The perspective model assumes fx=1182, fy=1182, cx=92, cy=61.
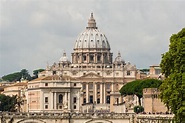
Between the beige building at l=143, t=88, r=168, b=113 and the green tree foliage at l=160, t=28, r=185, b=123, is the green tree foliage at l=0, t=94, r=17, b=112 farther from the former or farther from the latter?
the green tree foliage at l=160, t=28, r=185, b=123

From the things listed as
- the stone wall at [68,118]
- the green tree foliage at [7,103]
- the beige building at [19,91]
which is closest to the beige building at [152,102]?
the stone wall at [68,118]

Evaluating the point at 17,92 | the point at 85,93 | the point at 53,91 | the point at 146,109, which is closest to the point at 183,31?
the point at 146,109

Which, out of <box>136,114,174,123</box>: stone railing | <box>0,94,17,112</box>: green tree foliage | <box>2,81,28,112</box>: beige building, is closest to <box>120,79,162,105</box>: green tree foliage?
<box>0,94,17,112</box>: green tree foliage

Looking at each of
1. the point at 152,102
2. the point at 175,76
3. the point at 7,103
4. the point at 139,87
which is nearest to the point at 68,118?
the point at 152,102

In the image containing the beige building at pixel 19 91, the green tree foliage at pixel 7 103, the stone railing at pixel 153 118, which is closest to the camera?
the stone railing at pixel 153 118

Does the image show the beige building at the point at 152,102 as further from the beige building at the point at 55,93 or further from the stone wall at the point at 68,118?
the beige building at the point at 55,93

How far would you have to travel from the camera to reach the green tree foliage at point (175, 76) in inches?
2653

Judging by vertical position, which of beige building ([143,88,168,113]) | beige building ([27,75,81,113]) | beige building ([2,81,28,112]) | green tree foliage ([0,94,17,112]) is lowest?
beige building ([143,88,168,113])

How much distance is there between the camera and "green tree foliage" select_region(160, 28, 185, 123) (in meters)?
67.4

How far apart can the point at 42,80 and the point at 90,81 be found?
140ft

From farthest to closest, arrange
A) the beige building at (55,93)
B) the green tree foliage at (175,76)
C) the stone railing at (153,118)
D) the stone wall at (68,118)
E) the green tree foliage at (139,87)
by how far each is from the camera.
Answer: the beige building at (55,93) < the green tree foliage at (139,87) < the stone wall at (68,118) < the stone railing at (153,118) < the green tree foliage at (175,76)

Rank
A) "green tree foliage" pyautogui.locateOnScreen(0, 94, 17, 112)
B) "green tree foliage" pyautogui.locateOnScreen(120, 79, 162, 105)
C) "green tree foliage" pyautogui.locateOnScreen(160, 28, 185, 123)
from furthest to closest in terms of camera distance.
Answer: "green tree foliage" pyautogui.locateOnScreen(0, 94, 17, 112)
"green tree foliage" pyautogui.locateOnScreen(120, 79, 162, 105)
"green tree foliage" pyautogui.locateOnScreen(160, 28, 185, 123)

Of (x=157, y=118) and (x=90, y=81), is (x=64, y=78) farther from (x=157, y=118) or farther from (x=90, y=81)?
(x=157, y=118)

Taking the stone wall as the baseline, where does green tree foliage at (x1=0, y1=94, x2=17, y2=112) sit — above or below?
above
